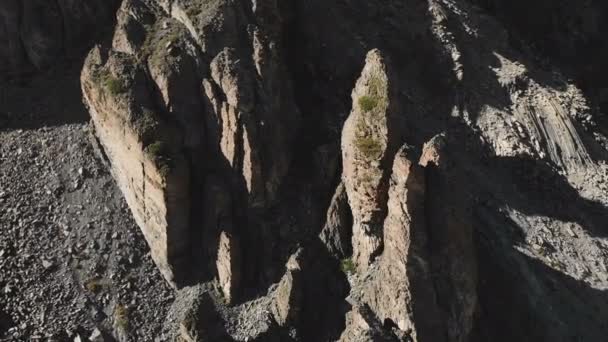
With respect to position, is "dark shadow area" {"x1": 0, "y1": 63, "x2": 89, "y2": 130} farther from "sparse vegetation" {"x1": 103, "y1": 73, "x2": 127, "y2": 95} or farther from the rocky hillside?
"sparse vegetation" {"x1": 103, "y1": 73, "x2": 127, "y2": 95}

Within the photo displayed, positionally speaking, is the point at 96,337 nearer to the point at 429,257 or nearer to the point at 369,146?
the point at 369,146

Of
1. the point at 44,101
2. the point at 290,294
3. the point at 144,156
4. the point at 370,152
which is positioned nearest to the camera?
the point at 370,152

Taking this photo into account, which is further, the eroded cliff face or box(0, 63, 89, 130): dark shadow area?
box(0, 63, 89, 130): dark shadow area

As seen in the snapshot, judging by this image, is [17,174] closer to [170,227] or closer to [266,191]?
[170,227]

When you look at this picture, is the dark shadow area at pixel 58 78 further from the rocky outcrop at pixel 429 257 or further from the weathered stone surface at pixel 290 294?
the rocky outcrop at pixel 429 257

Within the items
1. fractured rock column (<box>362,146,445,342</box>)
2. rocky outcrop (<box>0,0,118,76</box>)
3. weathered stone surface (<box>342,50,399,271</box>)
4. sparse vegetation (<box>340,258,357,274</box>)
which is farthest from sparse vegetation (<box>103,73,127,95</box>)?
fractured rock column (<box>362,146,445,342</box>)

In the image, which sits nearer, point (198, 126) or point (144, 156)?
point (144, 156)

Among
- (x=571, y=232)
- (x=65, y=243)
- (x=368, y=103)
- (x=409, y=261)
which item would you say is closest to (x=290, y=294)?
(x=409, y=261)

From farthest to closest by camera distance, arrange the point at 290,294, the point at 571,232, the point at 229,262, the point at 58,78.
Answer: the point at 58,78, the point at 571,232, the point at 229,262, the point at 290,294
